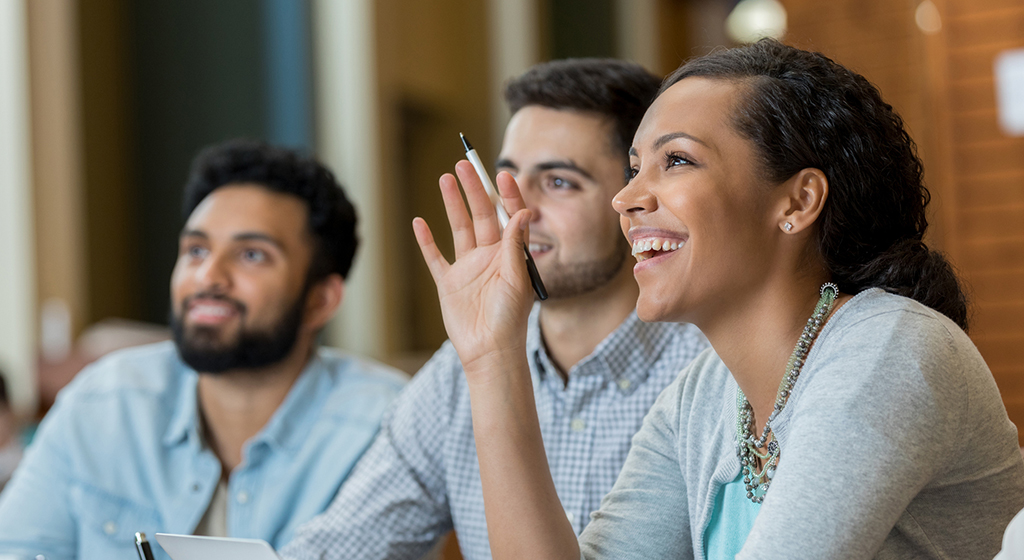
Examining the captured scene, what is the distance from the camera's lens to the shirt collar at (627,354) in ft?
5.30

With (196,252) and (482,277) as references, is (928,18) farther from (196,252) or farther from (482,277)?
(482,277)

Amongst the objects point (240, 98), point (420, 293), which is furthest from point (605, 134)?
point (420, 293)

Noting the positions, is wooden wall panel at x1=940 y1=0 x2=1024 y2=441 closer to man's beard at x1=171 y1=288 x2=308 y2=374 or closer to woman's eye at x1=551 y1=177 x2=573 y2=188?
woman's eye at x1=551 y1=177 x2=573 y2=188

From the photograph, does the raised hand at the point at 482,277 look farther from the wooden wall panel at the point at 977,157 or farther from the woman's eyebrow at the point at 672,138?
the wooden wall panel at the point at 977,157

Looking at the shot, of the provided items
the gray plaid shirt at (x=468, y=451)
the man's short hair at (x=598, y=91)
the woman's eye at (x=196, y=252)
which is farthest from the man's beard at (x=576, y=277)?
the woman's eye at (x=196, y=252)

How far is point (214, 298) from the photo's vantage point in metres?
2.01

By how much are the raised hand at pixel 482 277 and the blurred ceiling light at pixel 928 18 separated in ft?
12.8

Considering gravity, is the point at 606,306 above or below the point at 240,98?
below

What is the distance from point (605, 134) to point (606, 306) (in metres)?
0.32

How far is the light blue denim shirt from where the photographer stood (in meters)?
1.86

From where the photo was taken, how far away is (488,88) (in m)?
5.60

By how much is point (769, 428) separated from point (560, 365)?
67 cm

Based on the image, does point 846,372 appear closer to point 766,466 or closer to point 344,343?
point 766,466

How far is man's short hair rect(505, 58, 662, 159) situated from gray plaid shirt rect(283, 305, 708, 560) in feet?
1.29
